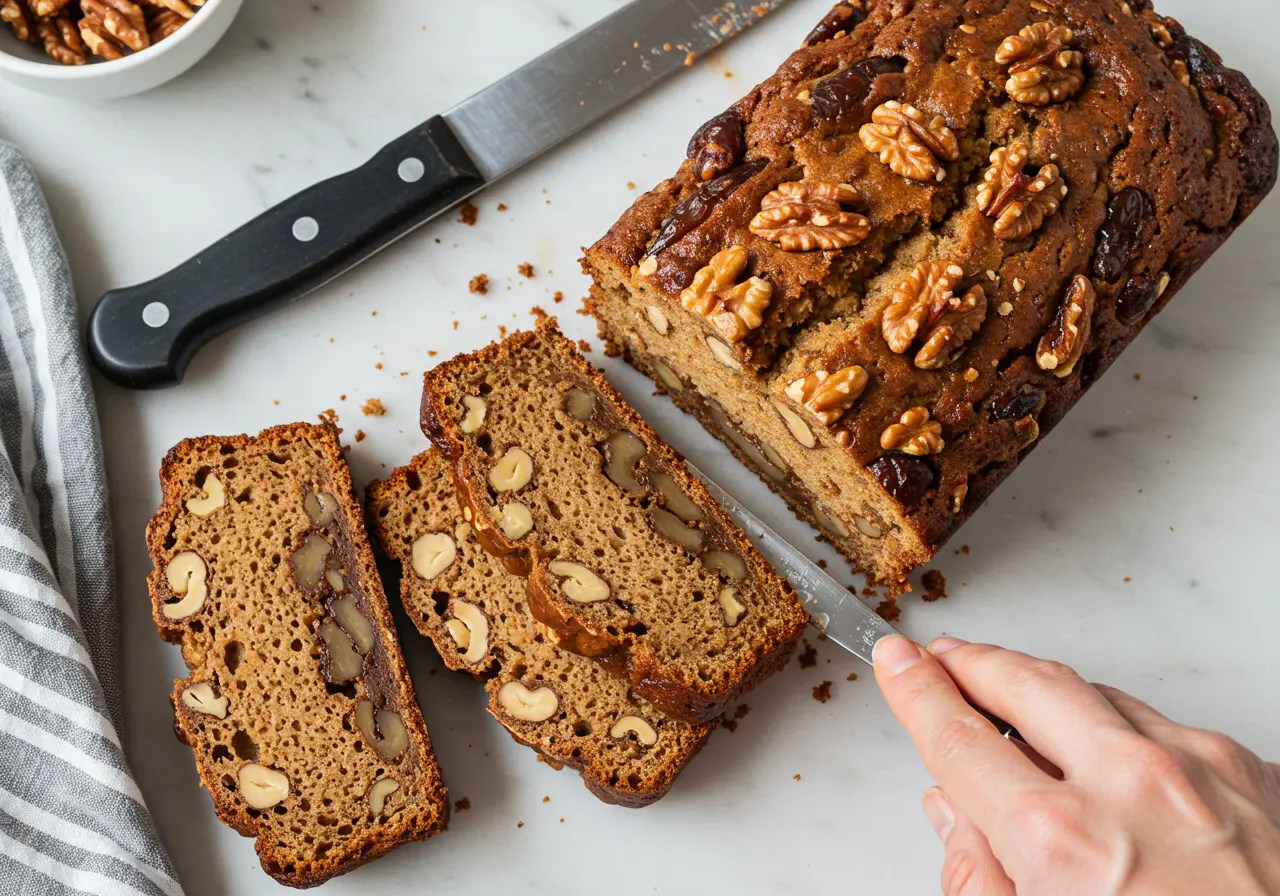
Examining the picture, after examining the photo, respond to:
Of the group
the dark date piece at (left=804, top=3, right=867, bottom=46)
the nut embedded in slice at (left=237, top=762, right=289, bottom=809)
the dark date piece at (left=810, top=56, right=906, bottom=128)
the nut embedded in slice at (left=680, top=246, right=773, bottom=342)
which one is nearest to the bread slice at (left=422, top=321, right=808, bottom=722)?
the nut embedded in slice at (left=680, top=246, right=773, bottom=342)

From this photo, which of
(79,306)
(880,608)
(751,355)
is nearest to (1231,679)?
(880,608)

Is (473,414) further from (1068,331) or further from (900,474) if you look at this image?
(1068,331)

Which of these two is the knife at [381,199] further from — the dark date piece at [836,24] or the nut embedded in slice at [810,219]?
the nut embedded in slice at [810,219]

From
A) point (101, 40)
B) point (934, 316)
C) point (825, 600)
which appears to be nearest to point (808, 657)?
point (825, 600)

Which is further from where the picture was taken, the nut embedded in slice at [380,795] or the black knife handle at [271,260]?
the black knife handle at [271,260]

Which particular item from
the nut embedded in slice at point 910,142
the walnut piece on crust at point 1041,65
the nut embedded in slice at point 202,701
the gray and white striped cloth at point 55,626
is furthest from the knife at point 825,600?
the gray and white striped cloth at point 55,626

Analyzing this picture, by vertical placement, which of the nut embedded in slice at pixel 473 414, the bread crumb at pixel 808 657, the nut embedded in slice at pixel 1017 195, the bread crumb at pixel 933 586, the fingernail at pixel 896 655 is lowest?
the bread crumb at pixel 808 657
